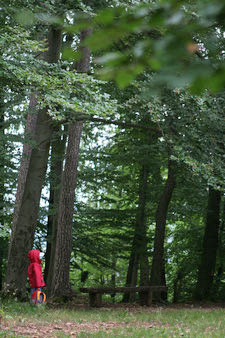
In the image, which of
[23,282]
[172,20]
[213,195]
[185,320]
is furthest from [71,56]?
[213,195]

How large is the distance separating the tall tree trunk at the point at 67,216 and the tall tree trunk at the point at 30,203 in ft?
2.45

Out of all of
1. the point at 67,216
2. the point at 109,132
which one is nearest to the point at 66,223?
the point at 67,216

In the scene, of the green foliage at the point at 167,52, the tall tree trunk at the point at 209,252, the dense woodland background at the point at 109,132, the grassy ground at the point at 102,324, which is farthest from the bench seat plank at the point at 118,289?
the green foliage at the point at 167,52

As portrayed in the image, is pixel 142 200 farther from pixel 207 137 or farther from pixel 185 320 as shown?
pixel 185 320

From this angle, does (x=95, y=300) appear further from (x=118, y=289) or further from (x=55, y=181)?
(x=55, y=181)

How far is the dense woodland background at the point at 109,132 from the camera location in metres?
1.58

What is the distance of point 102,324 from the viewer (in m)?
9.65

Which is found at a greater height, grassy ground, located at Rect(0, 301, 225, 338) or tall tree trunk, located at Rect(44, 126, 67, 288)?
tall tree trunk, located at Rect(44, 126, 67, 288)

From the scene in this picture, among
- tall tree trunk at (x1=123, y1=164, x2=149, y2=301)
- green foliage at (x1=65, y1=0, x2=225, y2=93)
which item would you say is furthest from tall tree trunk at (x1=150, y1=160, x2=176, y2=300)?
green foliage at (x1=65, y1=0, x2=225, y2=93)

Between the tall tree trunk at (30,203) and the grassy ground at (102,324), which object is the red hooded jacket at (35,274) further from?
the tall tree trunk at (30,203)

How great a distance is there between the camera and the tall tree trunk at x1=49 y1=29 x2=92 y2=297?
46.4 feet

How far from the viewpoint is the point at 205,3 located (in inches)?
60.5

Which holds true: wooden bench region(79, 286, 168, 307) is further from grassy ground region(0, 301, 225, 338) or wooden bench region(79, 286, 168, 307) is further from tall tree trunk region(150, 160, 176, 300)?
grassy ground region(0, 301, 225, 338)

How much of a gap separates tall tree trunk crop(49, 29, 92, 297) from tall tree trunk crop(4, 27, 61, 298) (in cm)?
75
